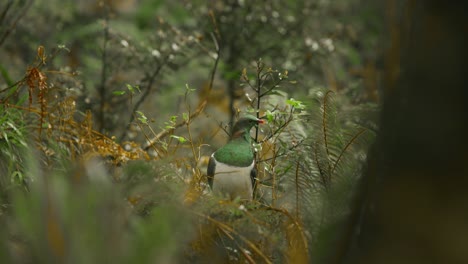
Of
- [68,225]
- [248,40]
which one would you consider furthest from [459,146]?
[248,40]

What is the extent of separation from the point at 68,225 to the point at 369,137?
152cm

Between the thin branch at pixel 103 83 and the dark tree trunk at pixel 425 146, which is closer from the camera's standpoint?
the dark tree trunk at pixel 425 146

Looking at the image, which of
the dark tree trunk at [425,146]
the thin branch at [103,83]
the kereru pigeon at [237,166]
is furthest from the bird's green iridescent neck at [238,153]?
the thin branch at [103,83]

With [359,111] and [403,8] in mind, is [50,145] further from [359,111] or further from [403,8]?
[403,8]

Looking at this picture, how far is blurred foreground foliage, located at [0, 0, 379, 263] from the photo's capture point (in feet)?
→ 4.56

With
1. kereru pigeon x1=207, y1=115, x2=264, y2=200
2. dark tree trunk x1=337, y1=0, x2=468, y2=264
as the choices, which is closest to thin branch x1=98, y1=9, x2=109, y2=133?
kereru pigeon x1=207, y1=115, x2=264, y2=200

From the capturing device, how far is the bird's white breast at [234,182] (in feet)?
9.54

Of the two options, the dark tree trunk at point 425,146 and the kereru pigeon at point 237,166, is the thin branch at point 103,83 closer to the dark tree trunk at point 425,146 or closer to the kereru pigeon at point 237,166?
the kereru pigeon at point 237,166

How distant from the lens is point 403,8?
1.34 meters

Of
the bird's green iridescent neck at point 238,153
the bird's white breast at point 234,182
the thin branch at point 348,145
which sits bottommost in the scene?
the bird's white breast at point 234,182

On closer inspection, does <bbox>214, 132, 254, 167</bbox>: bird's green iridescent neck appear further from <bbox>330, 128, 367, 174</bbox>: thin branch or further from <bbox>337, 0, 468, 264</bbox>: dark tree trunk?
<bbox>337, 0, 468, 264</bbox>: dark tree trunk

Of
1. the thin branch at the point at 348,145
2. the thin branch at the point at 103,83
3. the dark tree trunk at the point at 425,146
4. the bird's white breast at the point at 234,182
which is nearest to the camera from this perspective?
the dark tree trunk at the point at 425,146

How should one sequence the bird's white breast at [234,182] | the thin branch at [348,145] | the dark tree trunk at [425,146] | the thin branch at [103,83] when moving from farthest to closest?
the thin branch at [103,83], the bird's white breast at [234,182], the thin branch at [348,145], the dark tree trunk at [425,146]

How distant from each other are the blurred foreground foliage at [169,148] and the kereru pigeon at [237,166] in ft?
0.25
